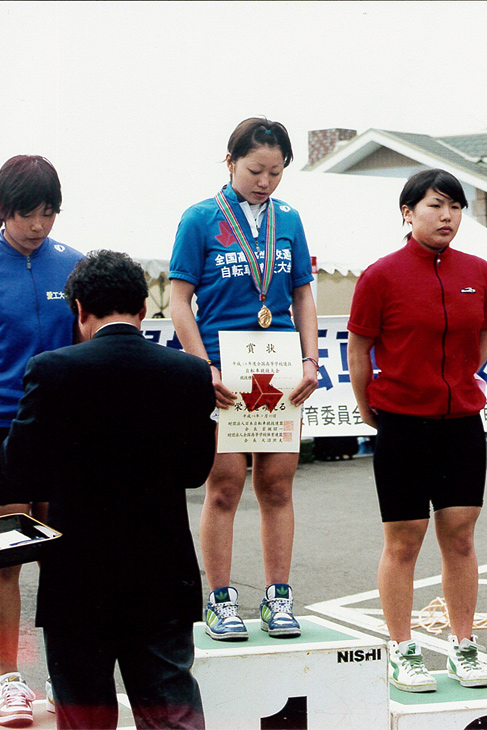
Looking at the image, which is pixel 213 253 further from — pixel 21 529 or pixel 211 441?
pixel 21 529

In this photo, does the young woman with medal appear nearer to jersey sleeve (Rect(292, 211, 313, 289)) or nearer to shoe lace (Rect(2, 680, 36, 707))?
jersey sleeve (Rect(292, 211, 313, 289))

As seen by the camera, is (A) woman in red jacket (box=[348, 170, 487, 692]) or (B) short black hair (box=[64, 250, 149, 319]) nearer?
(B) short black hair (box=[64, 250, 149, 319])

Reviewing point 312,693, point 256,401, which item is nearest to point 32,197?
point 256,401

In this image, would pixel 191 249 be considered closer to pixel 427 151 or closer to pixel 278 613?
pixel 278 613

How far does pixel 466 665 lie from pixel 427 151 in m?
19.0

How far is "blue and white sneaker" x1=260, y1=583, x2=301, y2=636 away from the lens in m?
3.32

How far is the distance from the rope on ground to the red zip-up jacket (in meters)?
2.03

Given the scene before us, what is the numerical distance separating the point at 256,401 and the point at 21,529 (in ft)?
4.23

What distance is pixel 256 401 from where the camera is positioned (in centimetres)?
342

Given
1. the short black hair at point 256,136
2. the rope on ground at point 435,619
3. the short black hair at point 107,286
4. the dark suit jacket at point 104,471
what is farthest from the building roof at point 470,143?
the dark suit jacket at point 104,471

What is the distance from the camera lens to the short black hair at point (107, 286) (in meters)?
2.40

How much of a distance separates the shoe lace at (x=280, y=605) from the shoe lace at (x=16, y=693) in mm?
890

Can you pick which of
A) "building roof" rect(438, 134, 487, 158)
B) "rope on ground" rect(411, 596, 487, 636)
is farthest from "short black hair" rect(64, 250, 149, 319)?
"building roof" rect(438, 134, 487, 158)

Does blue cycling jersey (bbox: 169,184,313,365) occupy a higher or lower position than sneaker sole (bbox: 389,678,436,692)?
higher
